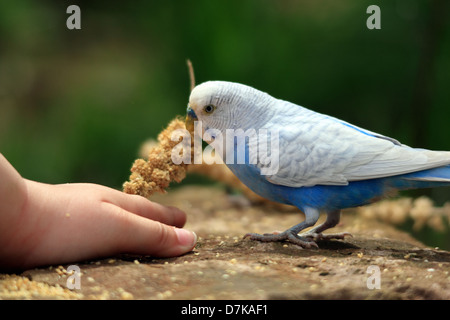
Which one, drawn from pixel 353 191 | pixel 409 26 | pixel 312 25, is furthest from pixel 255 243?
pixel 409 26

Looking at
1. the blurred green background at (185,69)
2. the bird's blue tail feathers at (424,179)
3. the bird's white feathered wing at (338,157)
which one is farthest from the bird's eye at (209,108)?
the blurred green background at (185,69)

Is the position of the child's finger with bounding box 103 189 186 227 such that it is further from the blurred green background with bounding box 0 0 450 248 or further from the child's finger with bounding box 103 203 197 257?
the blurred green background with bounding box 0 0 450 248

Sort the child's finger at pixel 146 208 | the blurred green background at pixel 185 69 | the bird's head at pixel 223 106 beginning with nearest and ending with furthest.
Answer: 1. the child's finger at pixel 146 208
2. the bird's head at pixel 223 106
3. the blurred green background at pixel 185 69

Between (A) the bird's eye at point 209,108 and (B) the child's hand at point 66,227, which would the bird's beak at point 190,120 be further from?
(B) the child's hand at point 66,227

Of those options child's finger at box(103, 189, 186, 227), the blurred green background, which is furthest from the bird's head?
the blurred green background

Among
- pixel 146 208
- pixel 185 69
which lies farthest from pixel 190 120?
pixel 185 69

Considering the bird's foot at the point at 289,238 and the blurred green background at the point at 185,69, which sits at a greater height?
the blurred green background at the point at 185,69

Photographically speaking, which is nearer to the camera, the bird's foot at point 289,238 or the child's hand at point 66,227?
the child's hand at point 66,227
